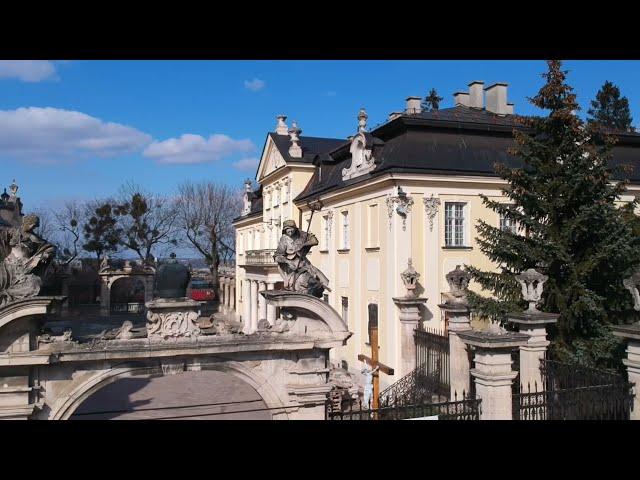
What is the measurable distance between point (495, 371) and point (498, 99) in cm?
1780

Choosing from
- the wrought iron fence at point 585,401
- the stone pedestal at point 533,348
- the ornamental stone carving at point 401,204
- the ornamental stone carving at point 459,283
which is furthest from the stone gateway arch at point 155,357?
the ornamental stone carving at point 401,204

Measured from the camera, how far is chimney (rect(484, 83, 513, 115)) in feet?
81.5

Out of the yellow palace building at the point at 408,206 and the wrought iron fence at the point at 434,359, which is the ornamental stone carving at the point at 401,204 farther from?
the wrought iron fence at the point at 434,359

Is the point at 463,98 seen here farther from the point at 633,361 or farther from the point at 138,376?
the point at 138,376

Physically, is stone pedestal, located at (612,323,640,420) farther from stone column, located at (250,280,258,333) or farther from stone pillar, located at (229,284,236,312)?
stone pillar, located at (229,284,236,312)

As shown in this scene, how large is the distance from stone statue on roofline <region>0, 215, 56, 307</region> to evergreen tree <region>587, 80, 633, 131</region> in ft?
148

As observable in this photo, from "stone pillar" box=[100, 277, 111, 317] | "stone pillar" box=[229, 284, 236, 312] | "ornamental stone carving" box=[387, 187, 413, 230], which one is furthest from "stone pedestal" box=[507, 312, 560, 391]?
"stone pillar" box=[100, 277, 111, 317]

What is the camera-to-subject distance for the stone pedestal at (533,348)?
1182 cm

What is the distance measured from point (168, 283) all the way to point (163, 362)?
3.93 feet

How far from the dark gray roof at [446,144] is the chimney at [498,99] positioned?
234cm

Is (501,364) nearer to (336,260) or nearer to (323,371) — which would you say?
(323,371)

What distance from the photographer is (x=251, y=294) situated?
124 ft

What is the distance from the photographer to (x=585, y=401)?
10281mm

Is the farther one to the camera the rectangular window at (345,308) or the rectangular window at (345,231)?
the rectangular window at (345,231)
